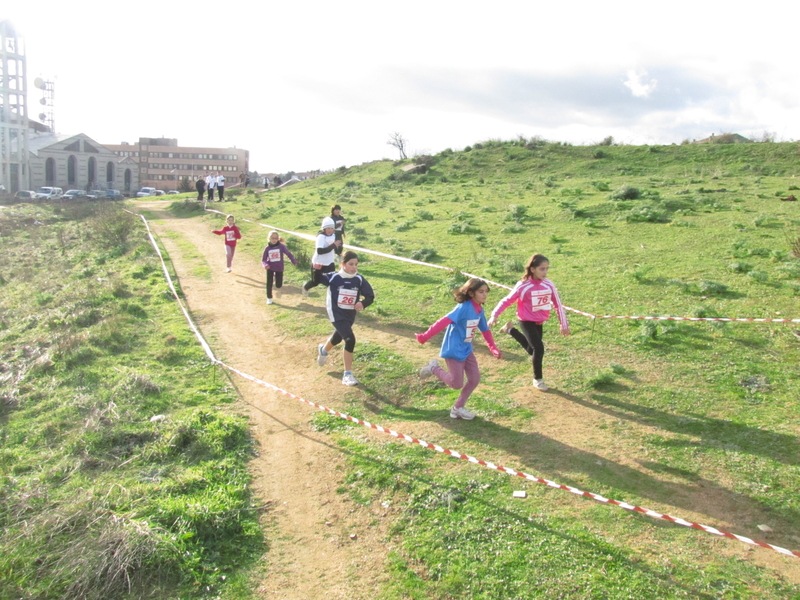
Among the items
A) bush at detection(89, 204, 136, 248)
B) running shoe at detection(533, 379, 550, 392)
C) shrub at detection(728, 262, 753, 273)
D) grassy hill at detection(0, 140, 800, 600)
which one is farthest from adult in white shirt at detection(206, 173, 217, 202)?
running shoe at detection(533, 379, 550, 392)

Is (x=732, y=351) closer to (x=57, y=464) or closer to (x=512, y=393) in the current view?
(x=512, y=393)

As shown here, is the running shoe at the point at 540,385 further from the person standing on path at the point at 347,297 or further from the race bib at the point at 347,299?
the race bib at the point at 347,299

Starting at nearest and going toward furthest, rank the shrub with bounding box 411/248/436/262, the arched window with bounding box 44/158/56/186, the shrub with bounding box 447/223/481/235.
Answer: the shrub with bounding box 411/248/436/262
the shrub with bounding box 447/223/481/235
the arched window with bounding box 44/158/56/186

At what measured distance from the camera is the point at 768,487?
17.2 ft

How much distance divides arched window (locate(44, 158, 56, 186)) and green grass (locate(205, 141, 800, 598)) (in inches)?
2838

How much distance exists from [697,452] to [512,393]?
7.68 ft

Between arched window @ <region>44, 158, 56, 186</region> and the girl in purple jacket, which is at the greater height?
arched window @ <region>44, 158, 56, 186</region>

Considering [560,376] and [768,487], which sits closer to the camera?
A: [768,487]

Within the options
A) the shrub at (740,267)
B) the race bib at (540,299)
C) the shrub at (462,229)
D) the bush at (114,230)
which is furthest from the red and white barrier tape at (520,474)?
the bush at (114,230)

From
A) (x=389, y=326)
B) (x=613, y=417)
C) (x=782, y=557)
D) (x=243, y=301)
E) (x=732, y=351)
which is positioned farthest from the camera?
(x=243, y=301)

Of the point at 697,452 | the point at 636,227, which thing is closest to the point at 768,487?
the point at 697,452

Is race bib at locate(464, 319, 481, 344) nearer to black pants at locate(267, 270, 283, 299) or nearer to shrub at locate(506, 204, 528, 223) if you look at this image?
black pants at locate(267, 270, 283, 299)

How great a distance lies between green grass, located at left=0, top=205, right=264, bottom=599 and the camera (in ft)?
14.8

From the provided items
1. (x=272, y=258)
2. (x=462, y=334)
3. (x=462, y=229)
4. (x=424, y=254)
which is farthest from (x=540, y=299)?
(x=462, y=229)
